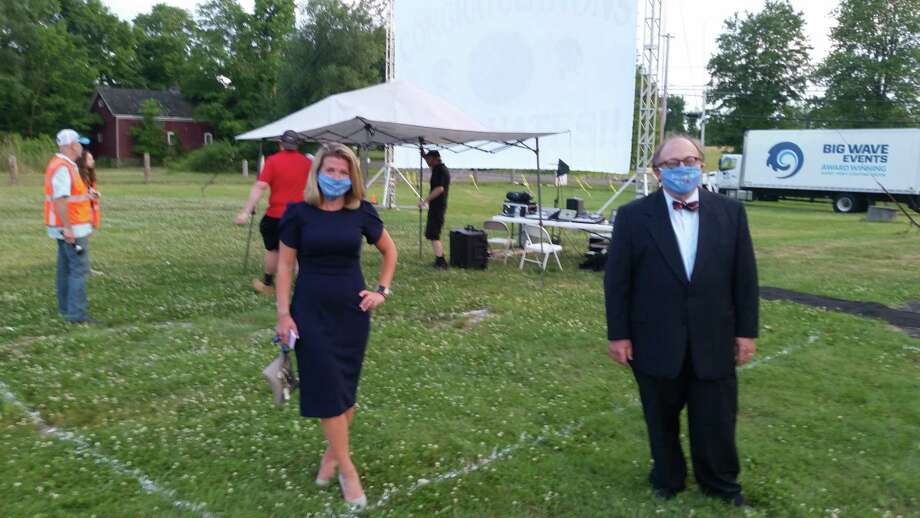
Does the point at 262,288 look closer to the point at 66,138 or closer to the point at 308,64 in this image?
the point at 66,138

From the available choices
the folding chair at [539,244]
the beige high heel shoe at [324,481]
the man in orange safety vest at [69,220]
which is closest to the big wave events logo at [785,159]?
the folding chair at [539,244]

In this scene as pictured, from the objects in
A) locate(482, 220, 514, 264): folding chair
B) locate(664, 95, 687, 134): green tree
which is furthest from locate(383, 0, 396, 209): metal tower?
locate(664, 95, 687, 134): green tree

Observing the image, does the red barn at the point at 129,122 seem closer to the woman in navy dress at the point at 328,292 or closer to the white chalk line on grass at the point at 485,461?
the white chalk line on grass at the point at 485,461

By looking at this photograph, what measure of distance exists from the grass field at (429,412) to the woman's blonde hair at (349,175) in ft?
5.16

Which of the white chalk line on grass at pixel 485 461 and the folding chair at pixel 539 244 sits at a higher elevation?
the folding chair at pixel 539 244

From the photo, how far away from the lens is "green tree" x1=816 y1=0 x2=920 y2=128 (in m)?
48.2

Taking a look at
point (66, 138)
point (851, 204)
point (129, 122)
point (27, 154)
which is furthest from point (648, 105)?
point (129, 122)

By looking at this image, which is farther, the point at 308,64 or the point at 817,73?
the point at 817,73

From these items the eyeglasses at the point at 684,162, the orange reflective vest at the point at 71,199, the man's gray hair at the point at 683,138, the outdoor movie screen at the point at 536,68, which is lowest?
the orange reflective vest at the point at 71,199

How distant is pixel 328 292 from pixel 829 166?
32.6 metres

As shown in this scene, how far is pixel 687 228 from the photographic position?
3.43 meters

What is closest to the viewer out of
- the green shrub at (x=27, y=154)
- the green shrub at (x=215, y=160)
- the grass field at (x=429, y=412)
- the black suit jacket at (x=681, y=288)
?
the black suit jacket at (x=681, y=288)

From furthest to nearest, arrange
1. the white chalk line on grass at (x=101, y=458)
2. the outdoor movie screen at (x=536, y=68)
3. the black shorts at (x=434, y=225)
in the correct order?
→ the outdoor movie screen at (x=536, y=68) < the black shorts at (x=434, y=225) < the white chalk line on grass at (x=101, y=458)

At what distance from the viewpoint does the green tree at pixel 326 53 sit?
47.8 m
